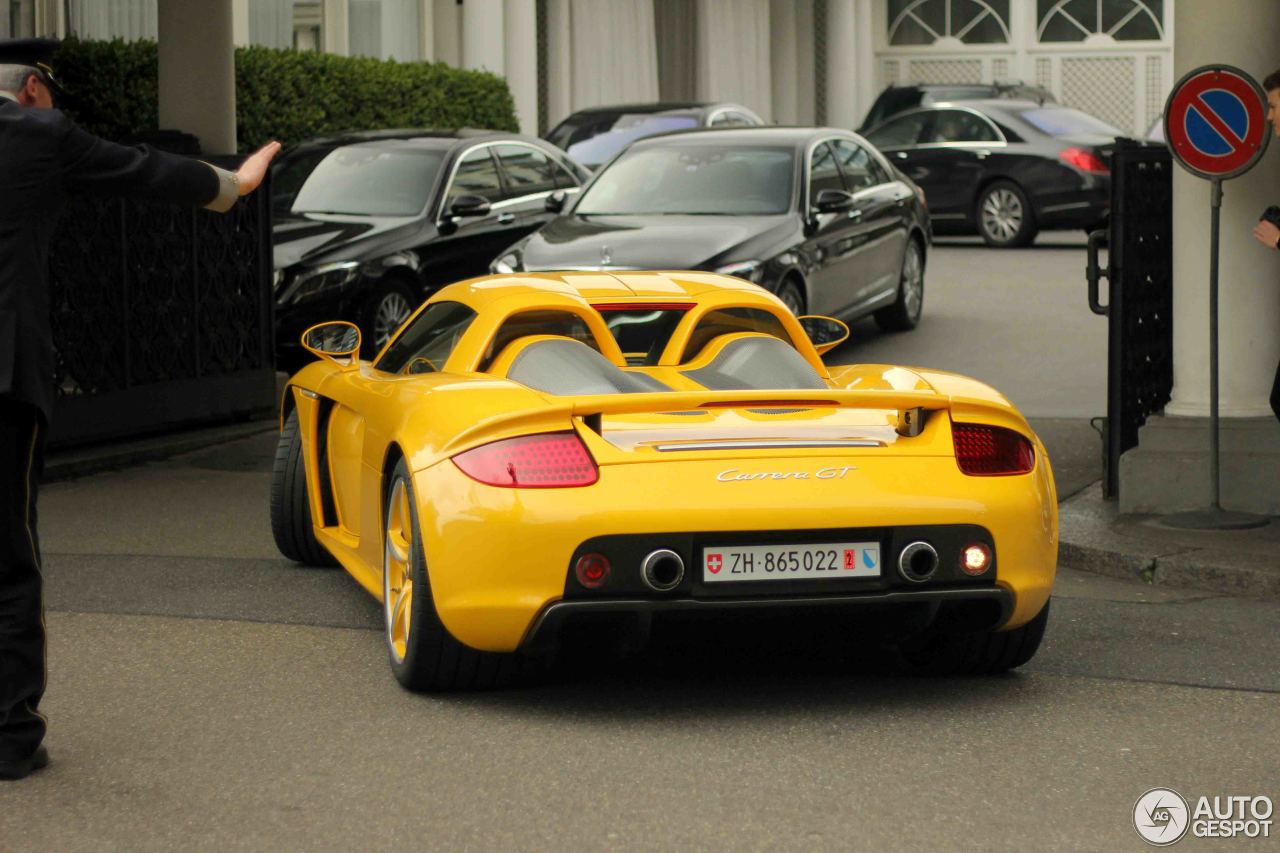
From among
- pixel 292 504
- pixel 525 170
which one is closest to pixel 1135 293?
pixel 292 504

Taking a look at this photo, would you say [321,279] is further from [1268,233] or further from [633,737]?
[633,737]

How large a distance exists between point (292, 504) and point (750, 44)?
98.8ft

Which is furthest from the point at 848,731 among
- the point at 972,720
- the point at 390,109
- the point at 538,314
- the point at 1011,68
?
the point at 1011,68

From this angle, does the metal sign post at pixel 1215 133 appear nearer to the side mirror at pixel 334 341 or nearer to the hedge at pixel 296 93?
the side mirror at pixel 334 341

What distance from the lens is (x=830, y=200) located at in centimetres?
1423

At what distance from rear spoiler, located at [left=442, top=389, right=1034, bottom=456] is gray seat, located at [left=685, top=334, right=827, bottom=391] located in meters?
0.65

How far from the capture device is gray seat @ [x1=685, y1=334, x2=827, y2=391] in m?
6.59

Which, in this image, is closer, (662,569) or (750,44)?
(662,569)

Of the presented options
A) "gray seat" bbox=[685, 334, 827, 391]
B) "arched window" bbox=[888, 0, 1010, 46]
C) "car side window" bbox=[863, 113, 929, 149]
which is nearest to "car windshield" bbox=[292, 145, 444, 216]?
"gray seat" bbox=[685, 334, 827, 391]

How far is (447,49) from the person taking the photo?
90.9ft

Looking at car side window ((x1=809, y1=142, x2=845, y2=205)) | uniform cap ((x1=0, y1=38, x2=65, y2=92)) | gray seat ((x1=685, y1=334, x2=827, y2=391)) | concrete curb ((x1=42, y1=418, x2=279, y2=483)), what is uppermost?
uniform cap ((x1=0, y1=38, x2=65, y2=92))

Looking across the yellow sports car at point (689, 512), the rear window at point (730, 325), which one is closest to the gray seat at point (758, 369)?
the rear window at point (730, 325)

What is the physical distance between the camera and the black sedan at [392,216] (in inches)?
562

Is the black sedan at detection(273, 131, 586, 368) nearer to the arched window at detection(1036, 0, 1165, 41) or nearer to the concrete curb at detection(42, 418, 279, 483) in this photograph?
the concrete curb at detection(42, 418, 279, 483)
